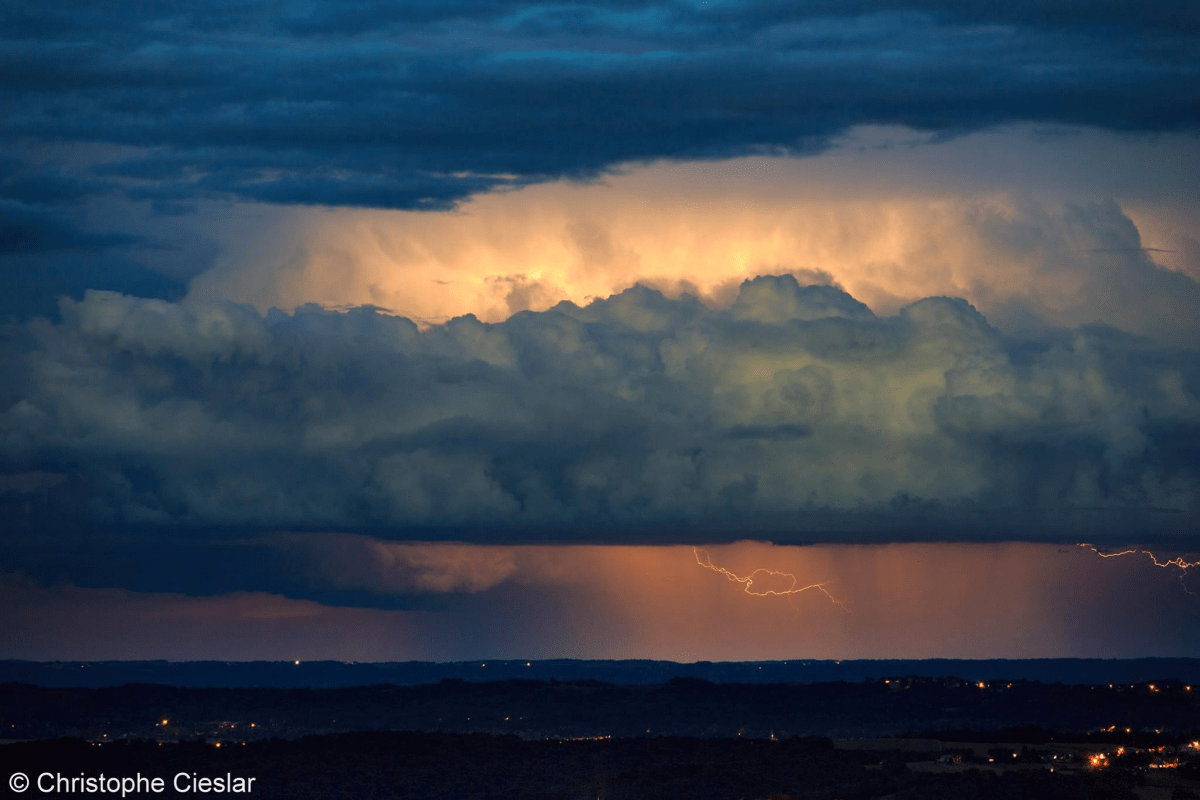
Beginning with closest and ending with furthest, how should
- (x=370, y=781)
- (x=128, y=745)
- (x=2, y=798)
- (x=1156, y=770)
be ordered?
(x=1156, y=770)
(x=2, y=798)
(x=370, y=781)
(x=128, y=745)

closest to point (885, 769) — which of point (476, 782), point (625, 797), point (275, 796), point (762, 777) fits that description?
point (762, 777)

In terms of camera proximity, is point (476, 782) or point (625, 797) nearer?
point (625, 797)

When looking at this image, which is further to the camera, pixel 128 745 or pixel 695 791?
pixel 128 745

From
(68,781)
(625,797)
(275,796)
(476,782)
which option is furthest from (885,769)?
(68,781)

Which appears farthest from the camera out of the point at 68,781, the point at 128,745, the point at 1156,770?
the point at 128,745

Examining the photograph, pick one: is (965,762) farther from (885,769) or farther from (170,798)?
(170,798)

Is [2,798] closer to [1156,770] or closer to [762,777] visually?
[762,777]
